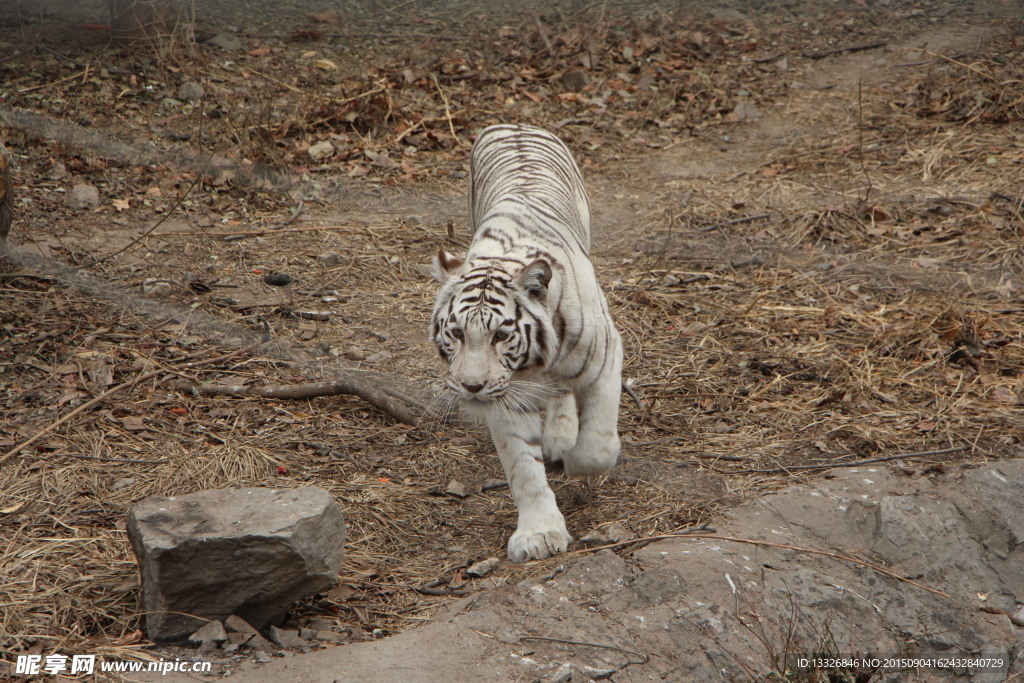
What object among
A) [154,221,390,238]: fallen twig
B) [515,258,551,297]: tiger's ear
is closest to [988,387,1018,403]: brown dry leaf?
[515,258,551,297]: tiger's ear

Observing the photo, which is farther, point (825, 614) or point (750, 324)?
point (750, 324)

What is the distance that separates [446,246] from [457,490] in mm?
2581

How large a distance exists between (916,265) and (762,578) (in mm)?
3173

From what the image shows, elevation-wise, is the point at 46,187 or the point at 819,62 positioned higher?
the point at 819,62

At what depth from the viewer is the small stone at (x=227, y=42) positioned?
26.9ft

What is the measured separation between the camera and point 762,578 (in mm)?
2961

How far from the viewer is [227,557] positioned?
262cm

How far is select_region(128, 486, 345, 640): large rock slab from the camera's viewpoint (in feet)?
8.46

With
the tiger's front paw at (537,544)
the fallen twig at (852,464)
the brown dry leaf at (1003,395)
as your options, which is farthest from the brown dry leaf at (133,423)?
the brown dry leaf at (1003,395)

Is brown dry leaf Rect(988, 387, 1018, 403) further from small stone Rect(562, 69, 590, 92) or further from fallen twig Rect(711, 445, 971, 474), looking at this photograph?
small stone Rect(562, 69, 590, 92)

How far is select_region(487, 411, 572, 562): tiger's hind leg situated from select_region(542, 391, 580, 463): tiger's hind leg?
32 centimetres

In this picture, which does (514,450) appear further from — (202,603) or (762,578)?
(202,603)

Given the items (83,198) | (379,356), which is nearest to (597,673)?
(379,356)

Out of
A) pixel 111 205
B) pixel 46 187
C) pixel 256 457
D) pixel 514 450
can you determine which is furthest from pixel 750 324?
pixel 46 187
